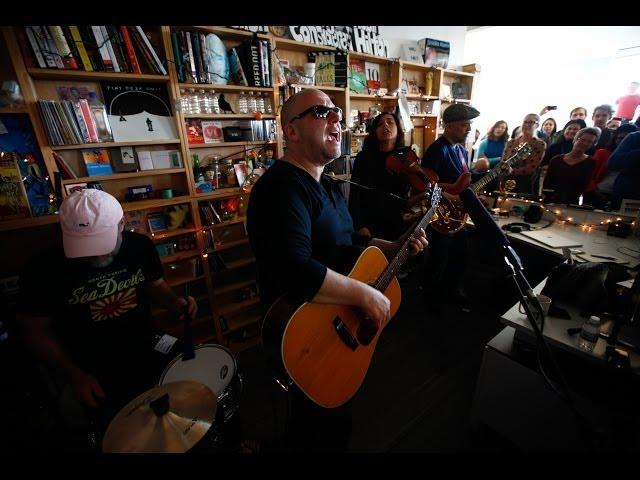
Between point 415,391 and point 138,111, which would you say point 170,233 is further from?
point 415,391

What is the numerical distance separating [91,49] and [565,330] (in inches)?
130

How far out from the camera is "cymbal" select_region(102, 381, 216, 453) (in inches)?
36.7

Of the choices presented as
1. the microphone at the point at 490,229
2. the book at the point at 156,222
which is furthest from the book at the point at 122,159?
the microphone at the point at 490,229

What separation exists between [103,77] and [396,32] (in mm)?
3617

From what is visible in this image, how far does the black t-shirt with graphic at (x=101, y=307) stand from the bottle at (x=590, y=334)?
223 cm

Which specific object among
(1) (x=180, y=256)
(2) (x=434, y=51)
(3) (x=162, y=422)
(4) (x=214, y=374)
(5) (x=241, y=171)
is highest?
(2) (x=434, y=51)

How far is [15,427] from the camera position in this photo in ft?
5.49

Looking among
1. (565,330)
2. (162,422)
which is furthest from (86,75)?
(565,330)

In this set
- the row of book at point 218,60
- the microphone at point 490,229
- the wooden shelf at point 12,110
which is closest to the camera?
the microphone at point 490,229

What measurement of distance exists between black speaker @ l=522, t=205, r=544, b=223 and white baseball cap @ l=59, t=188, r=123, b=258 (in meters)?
3.58

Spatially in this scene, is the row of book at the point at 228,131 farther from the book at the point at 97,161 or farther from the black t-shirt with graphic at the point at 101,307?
the black t-shirt with graphic at the point at 101,307

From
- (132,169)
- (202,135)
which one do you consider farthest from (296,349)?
(202,135)

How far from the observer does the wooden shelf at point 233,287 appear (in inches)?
99.9

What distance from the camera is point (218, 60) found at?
2.25 m
